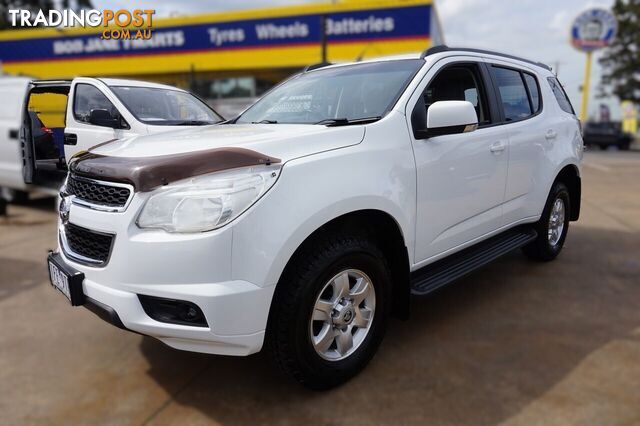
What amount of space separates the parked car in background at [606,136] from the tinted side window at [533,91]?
2300cm

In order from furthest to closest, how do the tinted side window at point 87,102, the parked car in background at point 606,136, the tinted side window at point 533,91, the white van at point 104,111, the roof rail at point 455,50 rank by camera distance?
1. the parked car in background at point 606,136
2. the tinted side window at point 87,102
3. the white van at point 104,111
4. the tinted side window at point 533,91
5. the roof rail at point 455,50

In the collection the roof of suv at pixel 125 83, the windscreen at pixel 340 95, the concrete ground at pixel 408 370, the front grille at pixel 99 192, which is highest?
the roof of suv at pixel 125 83

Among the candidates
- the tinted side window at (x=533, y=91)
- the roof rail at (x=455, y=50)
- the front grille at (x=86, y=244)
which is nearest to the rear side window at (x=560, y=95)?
the tinted side window at (x=533, y=91)

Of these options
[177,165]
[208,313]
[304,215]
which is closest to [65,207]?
[177,165]

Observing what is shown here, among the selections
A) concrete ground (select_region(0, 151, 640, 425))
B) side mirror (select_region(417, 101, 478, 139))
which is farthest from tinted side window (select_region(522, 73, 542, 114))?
side mirror (select_region(417, 101, 478, 139))

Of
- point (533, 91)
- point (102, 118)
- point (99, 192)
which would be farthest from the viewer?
point (102, 118)

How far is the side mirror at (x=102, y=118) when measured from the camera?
482 centimetres

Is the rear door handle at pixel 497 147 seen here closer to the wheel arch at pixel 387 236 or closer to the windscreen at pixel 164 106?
the wheel arch at pixel 387 236

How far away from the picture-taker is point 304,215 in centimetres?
211

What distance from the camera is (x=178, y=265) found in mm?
1978

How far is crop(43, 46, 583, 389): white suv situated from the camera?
6.56 feet

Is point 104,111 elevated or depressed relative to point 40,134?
elevated

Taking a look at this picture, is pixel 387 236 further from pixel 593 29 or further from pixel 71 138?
pixel 593 29

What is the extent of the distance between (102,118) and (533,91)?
4111mm
